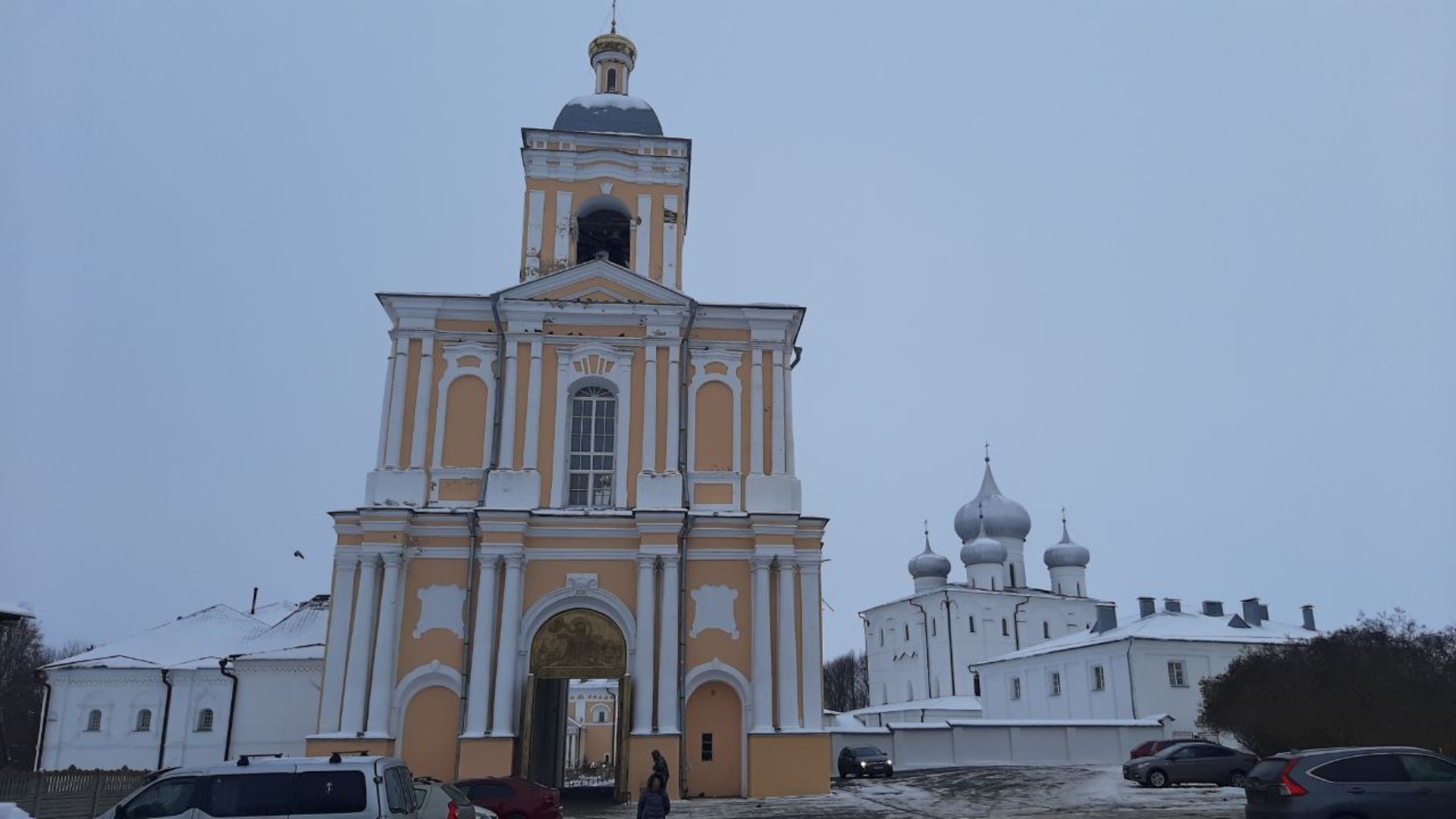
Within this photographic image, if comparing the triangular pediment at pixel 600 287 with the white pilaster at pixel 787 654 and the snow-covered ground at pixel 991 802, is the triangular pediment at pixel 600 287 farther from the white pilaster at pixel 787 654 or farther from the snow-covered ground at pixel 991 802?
the snow-covered ground at pixel 991 802

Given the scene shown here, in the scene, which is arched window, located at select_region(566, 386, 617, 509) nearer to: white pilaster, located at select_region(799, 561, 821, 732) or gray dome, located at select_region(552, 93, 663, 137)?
white pilaster, located at select_region(799, 561, 821, 732)

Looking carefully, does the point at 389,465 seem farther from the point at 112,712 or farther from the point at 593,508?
the point at 112,712

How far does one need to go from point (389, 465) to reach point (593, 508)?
4736mm

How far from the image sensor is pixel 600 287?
26.8 metres

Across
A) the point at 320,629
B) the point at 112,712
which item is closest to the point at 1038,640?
the point at 320,629

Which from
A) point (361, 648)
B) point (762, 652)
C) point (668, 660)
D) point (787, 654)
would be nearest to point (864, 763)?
point (787, 654)

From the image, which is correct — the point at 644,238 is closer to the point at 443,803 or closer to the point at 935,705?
the point at 443,803

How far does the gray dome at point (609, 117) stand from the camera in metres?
30.0

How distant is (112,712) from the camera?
34.8 m

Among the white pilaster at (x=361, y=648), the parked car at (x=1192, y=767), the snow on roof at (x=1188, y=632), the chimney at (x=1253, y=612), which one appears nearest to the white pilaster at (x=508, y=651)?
the white pilaster at (x=361, y=648)

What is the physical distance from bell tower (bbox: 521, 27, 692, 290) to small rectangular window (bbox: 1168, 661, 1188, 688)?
28.7 meters

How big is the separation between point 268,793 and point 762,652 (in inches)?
559

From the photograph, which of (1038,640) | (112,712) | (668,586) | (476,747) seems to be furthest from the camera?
(1038,640)

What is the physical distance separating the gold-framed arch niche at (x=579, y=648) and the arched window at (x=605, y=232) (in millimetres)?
9611
